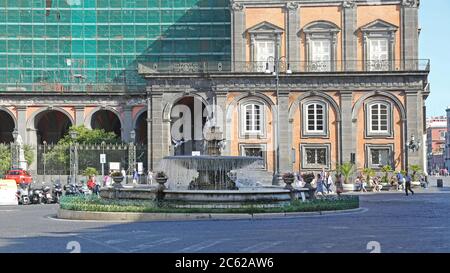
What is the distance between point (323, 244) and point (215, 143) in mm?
19066

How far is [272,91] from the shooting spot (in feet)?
193

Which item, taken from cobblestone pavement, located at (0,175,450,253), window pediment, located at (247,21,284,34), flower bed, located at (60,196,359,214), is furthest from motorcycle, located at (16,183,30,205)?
window pediment, located at (247,21,284,34)

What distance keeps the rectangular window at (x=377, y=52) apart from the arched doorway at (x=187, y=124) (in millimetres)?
12647

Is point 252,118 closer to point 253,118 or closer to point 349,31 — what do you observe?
point 253,118

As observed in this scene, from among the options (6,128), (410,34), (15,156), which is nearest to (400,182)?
(410,34)

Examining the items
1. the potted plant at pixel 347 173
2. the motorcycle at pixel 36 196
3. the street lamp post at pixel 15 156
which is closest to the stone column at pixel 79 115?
the street lamp post at pixel 15 156

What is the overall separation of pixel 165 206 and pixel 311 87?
3322cm

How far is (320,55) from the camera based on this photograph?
60.3 metres

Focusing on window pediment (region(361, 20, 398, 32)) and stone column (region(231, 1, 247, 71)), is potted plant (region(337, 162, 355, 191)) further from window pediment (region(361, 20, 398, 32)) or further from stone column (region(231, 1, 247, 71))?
stone column (region(231, 1, 247, 71))

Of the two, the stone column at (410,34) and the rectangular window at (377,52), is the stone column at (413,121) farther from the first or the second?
the rectangular window at (377,52)

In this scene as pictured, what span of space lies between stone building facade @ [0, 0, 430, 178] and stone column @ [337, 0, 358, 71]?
7 cm

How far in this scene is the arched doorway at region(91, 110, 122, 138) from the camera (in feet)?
243
